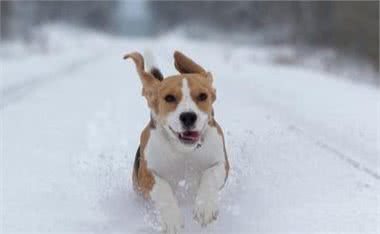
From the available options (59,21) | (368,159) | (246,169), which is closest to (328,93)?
(368,159)

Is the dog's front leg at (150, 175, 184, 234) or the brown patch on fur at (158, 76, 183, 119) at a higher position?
the brown patch on fur at (158, 76, 183, 119)

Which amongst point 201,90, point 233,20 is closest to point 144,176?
point 201,90

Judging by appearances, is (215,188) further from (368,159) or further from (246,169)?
(368,159)

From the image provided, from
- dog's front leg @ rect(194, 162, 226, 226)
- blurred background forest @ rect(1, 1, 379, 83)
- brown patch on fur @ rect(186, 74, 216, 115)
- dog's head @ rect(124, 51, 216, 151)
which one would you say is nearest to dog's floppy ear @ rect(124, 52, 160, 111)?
dog's head @ rect(124, 51, 216, 151)

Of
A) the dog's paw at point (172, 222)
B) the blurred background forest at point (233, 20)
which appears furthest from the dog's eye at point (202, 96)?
the blurred background forest at point (233, 20)

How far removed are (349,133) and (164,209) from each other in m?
3.85

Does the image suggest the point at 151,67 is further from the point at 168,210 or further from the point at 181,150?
the point at 168,210

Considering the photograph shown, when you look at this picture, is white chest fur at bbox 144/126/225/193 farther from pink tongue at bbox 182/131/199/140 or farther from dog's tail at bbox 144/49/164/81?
dog's tail at bbox 144/49/164/81

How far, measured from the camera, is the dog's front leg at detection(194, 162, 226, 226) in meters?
3.88

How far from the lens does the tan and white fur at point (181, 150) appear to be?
3.91 metres

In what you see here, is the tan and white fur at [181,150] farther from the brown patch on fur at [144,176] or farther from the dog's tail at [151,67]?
the dog's tail at [151,67]

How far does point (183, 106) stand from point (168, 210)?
1.93ft

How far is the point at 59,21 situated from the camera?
287 ft

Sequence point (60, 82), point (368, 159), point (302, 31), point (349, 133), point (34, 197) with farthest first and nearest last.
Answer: point (302, 31) → point (60, 82) → point (349, 133) → point (368, 159) → point (34, 197)
